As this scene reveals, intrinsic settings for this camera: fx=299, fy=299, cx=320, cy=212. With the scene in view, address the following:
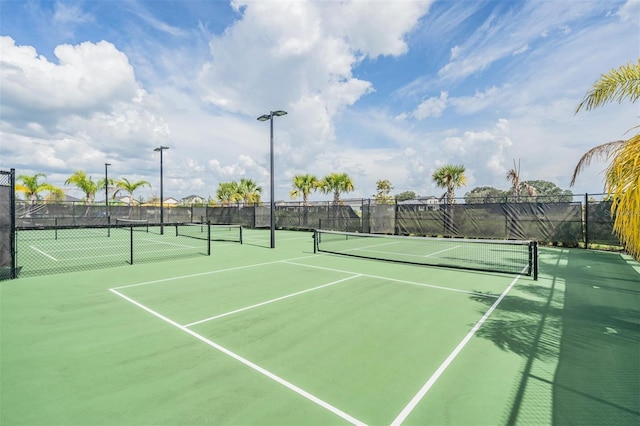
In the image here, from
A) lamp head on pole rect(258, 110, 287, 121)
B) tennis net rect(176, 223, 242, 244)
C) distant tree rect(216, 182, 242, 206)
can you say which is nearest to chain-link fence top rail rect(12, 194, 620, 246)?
tennis net rect(176, 223, 242, 244)

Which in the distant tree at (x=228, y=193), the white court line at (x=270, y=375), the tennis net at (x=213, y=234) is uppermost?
the distant tree at (x=228, y=193)

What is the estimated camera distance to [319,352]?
440 centimetres

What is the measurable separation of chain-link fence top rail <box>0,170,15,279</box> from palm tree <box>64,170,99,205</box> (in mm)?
38623

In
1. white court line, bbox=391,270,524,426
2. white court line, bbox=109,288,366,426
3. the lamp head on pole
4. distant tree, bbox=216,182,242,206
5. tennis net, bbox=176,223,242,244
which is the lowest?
white court line, bbox=109,288,366,426

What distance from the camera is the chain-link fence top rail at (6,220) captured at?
8203mm

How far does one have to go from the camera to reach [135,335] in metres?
5.05

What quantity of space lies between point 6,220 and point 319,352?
9731 millimetres

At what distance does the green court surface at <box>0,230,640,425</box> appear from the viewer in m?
3.17

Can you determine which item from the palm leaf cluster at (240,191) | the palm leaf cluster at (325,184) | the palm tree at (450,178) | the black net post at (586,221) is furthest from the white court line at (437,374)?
the palm leaf cluster at (240,191)

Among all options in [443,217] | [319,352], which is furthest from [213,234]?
[319,352]

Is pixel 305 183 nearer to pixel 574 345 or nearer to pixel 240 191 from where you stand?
pixel 240 191

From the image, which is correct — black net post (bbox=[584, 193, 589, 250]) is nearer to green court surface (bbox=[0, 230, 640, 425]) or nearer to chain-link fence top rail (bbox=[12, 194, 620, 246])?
chain-link fence top rail (bbox=[12, 194, 620, 246])

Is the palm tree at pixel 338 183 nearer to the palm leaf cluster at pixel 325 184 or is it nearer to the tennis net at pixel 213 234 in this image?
the palm leaf cluster at pixel 325 184

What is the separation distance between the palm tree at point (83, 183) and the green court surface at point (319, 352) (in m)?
40.7
